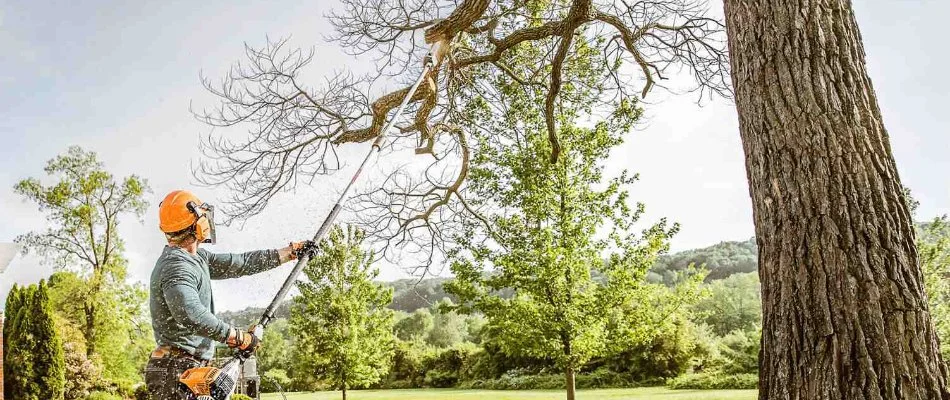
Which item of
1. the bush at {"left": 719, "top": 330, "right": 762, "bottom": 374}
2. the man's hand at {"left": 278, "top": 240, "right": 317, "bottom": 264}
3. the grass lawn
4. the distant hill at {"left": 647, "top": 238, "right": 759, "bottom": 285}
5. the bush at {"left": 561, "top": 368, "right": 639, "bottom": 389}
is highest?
the distant hill at {"left": 647, "top": 238, "right": 759, "bottom": 285}

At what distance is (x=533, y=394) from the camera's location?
47.0ft

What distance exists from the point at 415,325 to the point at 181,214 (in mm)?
19481

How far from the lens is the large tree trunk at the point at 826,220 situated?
1.98m

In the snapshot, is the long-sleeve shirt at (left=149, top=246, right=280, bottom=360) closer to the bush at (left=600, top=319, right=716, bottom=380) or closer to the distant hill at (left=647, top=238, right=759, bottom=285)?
the bush at (left=600, top=319, right=716, bottom=380)

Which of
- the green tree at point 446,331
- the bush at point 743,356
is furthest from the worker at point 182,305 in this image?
the green tree at point 446,331

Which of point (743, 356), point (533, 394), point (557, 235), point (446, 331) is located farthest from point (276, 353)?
point (557, 235)

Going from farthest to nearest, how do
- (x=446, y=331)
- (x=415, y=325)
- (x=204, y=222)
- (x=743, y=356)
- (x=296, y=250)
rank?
1. (x=415, y=325)
2. (x=446, y=331)
3. (x=743, y=356)
4. (x=296, y=250)
5. (x=204, y=222)

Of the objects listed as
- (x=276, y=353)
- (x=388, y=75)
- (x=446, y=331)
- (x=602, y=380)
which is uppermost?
(x=388, y=75)

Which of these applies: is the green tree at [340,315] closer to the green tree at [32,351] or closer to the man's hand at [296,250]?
the green tree at [32,351]

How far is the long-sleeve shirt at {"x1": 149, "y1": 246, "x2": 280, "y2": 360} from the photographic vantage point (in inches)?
88.1

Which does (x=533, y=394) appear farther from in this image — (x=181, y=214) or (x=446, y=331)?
(x=181, y=214)

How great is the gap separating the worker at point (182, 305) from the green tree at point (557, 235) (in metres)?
5.27

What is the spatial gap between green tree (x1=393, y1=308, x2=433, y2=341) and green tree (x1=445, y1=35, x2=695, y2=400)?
43.1ft

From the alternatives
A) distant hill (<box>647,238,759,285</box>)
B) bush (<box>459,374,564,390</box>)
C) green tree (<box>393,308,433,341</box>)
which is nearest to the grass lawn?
bush (<box>459,374,564,390</box>)
